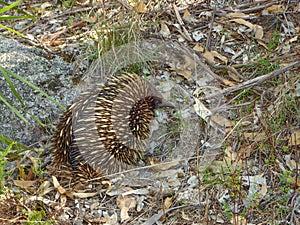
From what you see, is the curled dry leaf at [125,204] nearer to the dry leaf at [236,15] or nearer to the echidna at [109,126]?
the echidna at [109,126]

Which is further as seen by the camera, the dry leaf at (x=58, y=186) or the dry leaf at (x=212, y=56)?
the dry leaf at (x=212, y=56)

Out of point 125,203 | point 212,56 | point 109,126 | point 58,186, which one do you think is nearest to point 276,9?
point 212,56

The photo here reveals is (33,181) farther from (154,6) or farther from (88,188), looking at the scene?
(154,6)

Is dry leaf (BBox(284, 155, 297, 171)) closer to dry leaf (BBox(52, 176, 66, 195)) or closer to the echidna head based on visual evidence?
the echidna head

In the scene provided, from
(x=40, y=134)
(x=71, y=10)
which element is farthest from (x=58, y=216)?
(x=71, y=10)

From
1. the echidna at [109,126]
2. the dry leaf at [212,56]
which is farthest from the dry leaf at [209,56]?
the echidna at [109,126]

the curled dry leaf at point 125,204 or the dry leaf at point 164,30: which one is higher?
the dry leaf at point 164,30
